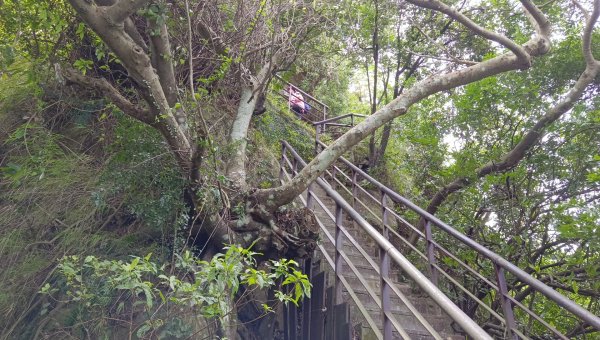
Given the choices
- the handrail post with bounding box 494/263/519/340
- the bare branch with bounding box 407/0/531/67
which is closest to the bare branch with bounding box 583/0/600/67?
the bare branch with bounding box 407/0/531/67

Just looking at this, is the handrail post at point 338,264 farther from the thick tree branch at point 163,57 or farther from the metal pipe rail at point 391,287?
the thick tree branch at point 163,57

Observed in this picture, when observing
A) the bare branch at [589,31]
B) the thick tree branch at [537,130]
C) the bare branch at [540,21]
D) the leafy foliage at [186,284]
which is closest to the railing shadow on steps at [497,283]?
the thick tree branch at [537,130]

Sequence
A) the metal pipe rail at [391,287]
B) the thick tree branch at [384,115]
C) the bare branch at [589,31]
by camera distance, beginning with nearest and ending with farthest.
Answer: the metal pipe rail at [391,287] < the thick tree branch at [384,115] < the bare branch at [589,31]

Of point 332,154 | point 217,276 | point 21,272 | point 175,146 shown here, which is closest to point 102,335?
point 21,272

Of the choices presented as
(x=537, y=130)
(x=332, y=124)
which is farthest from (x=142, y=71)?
(x=332, y=124)

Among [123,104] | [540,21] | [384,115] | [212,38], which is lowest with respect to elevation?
[123,104]

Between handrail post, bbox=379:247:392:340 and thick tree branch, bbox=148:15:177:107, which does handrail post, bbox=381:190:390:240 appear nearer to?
handrail post, bbox=379:247:392:340

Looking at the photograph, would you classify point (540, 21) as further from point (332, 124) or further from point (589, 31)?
Answer: point (332, 124)

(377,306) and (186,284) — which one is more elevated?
(186,284)

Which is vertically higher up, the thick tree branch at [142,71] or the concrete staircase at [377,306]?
the thick tree branch at [142,71]

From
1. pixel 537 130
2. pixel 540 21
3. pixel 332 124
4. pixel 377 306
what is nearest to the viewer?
pixel 377 306

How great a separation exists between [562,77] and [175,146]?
4670mm

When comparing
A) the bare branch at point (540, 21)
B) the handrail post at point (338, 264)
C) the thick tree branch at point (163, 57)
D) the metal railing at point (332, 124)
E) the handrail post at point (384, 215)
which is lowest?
the handrail post at point (338, 264)

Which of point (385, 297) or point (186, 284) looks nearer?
point (186, 284)
